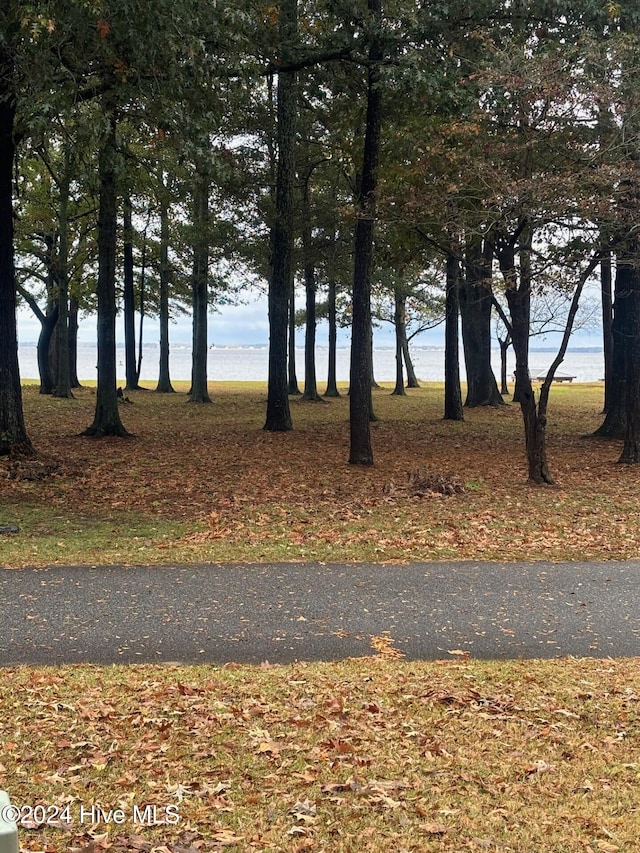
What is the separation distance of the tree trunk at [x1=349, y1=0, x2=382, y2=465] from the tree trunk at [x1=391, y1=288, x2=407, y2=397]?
834 inches

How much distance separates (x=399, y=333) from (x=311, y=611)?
35.2m

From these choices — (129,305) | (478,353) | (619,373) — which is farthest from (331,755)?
(129,305)

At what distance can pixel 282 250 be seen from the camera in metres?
18.1

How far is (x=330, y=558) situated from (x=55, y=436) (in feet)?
35.3

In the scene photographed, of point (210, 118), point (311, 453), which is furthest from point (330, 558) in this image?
point (311, 453)

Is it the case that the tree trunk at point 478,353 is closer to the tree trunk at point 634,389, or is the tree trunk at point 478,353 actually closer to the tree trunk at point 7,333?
the tree trunk at point 634,389

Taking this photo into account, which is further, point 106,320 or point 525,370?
point 106,320

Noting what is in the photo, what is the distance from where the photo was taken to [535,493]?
11.2m

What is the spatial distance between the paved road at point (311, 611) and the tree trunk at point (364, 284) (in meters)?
6.26

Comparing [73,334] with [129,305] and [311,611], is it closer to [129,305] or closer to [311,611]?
[129,305]

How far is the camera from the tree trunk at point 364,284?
12609 millimetres

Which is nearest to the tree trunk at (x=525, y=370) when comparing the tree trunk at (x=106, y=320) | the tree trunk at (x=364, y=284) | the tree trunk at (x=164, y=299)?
the tree trunk at (x=364, y=284)

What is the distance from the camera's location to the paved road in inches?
199

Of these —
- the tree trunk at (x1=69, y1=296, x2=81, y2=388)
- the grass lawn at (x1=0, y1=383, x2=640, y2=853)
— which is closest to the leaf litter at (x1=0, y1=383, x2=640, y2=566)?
the grass lawn at (x1=0, y1=383, x2=640, y2=853)
